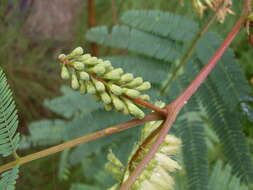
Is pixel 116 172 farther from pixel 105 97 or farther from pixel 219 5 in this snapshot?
pixel 219 5

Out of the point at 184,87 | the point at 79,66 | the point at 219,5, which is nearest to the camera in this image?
the point at 79,66

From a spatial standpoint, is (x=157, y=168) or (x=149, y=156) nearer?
(x=149, y=156)

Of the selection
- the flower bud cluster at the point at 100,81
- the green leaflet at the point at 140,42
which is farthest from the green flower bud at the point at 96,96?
the green leaflet at the point at 140,42

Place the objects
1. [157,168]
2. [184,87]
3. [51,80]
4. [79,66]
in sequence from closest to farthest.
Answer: [79,66]
[157,168]
[184,87]
[51,80]

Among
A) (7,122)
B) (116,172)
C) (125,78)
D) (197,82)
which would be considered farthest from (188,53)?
(7,122)

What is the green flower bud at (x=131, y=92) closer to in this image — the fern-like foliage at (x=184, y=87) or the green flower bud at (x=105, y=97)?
the green flower bud at (x=105, y=97)

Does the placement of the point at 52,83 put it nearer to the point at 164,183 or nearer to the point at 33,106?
the point at 33,106

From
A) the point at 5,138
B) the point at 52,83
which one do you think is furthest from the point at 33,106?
the point at 5,138
